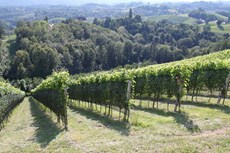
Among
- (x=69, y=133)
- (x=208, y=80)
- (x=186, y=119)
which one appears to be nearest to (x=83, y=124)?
(x=69, y=133)

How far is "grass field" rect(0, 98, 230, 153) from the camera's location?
1912 cm

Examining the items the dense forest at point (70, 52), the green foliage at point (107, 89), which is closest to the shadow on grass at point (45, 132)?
the green foliage at point (107, 89)

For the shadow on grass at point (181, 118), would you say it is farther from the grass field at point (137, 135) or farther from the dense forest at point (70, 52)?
the dense forest at point (70, 52)

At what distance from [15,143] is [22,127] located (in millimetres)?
7433

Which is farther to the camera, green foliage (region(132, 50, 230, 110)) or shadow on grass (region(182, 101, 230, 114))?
green foliage (region(132, 50, 230, 110))

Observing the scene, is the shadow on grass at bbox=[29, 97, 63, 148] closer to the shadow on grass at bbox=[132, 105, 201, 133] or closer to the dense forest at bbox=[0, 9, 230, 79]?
the shadow on grass at bbox=[132, 105, 201, 133]

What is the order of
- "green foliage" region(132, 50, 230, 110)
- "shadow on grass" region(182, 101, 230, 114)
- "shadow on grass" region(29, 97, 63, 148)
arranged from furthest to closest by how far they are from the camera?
"green foliage" region(132, 50, 230, 110) → "shadow on grass" region(182, 101, 230, 114) → "shadow on grass" region(29, 97, 63, 148)

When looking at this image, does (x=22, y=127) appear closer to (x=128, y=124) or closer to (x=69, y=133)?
(x=69, y=133)

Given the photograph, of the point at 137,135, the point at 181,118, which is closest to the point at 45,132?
the point at 137,135

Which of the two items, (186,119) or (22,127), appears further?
(22,127)

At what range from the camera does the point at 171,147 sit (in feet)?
61.1

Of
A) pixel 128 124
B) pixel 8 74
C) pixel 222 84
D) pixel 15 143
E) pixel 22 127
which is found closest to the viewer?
pixel 15 143

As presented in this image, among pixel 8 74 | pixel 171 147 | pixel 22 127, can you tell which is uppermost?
pixel 171 147

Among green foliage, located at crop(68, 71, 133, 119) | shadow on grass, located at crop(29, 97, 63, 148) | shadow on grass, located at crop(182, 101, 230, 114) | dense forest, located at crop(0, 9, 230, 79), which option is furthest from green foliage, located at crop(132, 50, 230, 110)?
dense forest, located at crop(0, 9, 230, 79)
